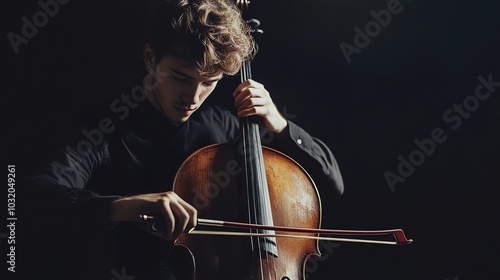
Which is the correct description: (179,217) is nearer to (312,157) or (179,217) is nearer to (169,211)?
(169,211)

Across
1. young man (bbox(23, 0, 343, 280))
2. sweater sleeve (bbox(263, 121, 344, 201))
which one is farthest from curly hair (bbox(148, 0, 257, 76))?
sweater sleeve (bbox(263, 121, 344, 201))

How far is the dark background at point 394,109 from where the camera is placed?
5.27 feet

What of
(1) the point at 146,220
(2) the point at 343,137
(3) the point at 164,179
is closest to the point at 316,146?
(2) the point at 343,137

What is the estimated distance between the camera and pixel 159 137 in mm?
1317

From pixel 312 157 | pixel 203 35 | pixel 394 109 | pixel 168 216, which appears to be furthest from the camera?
pixel 394 109

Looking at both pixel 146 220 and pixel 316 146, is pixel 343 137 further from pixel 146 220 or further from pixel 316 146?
pixel 146 220

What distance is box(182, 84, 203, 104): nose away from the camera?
1.24 metres

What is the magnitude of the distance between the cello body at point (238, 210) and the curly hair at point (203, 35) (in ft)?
0.65

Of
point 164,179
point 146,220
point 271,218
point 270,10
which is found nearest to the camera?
point 146,220

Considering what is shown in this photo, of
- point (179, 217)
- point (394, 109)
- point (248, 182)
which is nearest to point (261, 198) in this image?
point (248, 182)

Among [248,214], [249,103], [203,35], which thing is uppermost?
[203,35]

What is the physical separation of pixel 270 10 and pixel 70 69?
63 cm

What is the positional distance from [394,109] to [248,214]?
759mm

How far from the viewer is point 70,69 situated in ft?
4.88
